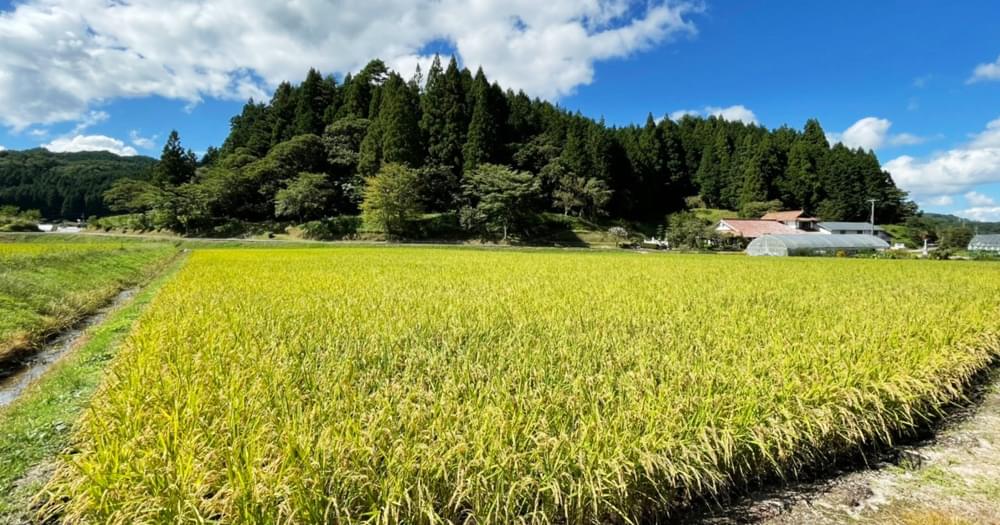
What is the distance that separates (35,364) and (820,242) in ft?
168

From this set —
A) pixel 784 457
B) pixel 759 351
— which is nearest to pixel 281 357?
pixel 784 457

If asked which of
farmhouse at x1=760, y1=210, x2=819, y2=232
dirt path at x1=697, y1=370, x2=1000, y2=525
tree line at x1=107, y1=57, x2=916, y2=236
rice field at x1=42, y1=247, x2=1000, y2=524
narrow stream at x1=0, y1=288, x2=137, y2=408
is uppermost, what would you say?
tree line at x1=107, y1=57, x2=916, y2=236

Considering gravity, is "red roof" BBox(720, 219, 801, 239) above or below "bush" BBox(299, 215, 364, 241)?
above

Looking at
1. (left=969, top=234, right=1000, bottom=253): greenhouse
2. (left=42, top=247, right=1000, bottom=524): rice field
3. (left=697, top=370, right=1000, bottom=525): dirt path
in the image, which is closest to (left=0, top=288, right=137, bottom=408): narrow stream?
(left=42, top=247, right=1000, bottom=524): rice field

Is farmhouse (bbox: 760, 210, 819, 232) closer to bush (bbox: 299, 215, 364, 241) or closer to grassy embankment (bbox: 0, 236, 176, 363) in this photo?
A: bush (bbox: 299, 215, 364, 241)

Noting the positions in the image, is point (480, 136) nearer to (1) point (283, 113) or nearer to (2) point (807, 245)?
(1) point (283, 113)

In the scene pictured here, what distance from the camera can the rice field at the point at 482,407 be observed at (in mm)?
2422

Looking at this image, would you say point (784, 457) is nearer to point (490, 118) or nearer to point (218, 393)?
point (218, 393)

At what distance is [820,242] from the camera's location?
43344 millimetres

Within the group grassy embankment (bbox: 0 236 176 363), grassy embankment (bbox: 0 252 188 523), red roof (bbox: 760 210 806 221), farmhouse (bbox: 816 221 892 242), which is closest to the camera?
grassy embankment (bbox: 0 252 188 523)

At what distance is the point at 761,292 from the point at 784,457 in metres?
8.05

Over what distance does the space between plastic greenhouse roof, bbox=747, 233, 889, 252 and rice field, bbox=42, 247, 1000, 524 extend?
38347 millimetres

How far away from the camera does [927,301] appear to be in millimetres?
8961

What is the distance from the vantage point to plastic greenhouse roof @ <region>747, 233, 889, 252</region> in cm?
4159
